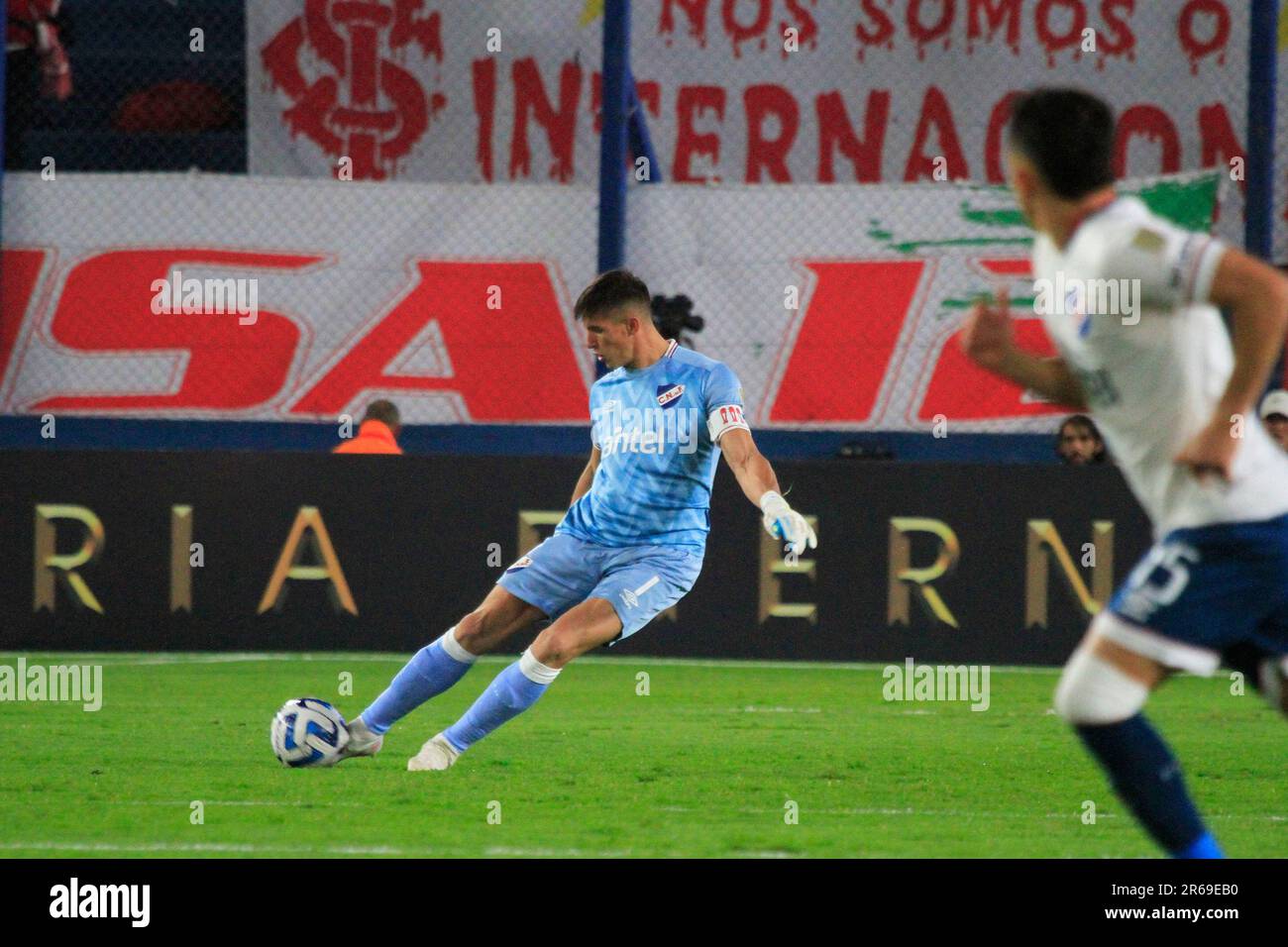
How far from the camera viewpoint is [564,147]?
1452 cm

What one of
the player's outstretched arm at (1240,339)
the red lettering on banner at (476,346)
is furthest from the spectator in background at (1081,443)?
the player's outstretched arm at (1240,339)

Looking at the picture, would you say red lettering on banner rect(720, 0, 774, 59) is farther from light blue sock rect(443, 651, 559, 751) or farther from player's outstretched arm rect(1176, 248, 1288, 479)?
player's outstretched arm rect(1176, 248, 1288, 479)

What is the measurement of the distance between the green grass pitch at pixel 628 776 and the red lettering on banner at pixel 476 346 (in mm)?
2752

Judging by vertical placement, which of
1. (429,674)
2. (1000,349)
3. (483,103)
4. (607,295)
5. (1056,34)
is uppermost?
(1056,34)

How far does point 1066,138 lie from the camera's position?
4.54m

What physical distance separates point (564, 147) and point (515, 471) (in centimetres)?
305

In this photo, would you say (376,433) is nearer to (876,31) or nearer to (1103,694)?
(876,31)

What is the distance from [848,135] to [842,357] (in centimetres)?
176

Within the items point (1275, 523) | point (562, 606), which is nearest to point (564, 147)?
point (562, 606)

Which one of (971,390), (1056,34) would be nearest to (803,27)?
(1056,34)

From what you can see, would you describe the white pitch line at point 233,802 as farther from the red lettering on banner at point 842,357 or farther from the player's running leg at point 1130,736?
the red lettering on banner at point 842,357

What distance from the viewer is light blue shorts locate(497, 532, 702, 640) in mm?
7613

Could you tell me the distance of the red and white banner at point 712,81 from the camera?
14.4 meters
